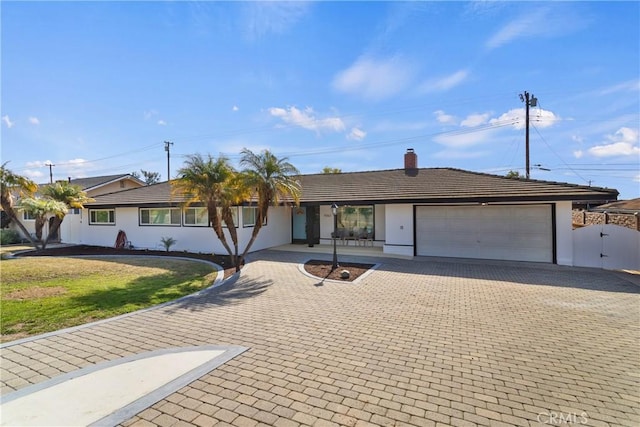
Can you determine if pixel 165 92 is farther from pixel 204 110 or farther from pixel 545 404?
pixel 545 404

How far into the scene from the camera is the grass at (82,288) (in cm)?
652

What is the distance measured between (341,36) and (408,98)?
217 inches

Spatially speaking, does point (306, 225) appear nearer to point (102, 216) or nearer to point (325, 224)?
point (325, 224)

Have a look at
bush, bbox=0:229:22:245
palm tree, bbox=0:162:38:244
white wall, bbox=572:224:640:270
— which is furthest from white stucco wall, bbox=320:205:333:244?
bush, bbox=0:229:22:245

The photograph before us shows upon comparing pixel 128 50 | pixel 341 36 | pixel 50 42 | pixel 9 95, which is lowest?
pixel 9 95

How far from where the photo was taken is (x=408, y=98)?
1608cm

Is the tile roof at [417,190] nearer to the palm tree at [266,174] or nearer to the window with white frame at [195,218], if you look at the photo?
the window with white frame at [195,218]

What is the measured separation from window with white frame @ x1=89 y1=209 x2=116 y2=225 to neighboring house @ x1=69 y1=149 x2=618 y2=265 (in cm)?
7

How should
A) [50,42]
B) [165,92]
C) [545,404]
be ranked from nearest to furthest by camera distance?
[545,404]
[50,42]
[165,92]

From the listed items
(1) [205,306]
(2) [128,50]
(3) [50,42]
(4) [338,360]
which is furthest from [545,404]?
(2) [128,50]

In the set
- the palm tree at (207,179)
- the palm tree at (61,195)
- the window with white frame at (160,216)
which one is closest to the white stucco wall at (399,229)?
the palm tree at (207,179)

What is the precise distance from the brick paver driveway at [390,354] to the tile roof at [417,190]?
14.0 ft

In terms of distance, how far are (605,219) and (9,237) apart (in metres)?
39.1

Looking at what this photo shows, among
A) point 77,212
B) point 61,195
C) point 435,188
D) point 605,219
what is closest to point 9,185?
point 61,195
